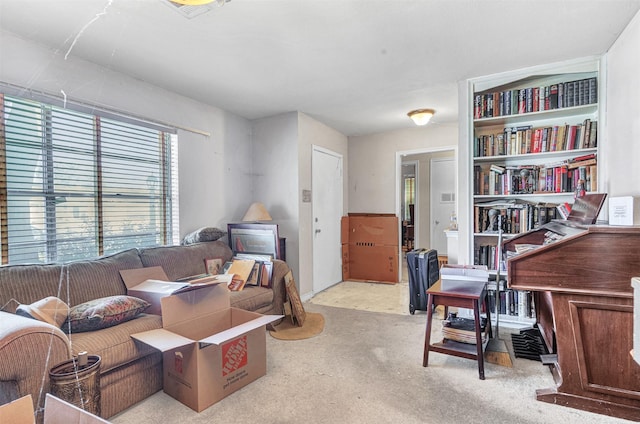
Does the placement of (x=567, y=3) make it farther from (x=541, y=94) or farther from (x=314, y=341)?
(x=314, y=341)

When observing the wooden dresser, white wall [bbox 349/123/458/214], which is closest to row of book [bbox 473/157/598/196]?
the wooden dresser

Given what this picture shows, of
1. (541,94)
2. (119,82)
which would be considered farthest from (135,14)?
(541,94)

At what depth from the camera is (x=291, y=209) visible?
3812 mm

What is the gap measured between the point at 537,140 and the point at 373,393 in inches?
100.0

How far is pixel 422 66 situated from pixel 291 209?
2.03 metres

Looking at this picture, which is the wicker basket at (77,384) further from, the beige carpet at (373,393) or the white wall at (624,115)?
the white wall at (624,115)

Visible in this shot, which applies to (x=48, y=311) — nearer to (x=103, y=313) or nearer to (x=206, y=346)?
(x=103, y=313)

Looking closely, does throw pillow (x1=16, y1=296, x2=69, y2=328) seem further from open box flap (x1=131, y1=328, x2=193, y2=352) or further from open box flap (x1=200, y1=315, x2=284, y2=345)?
open box flap (x1=200, y1=315, x2=284, y2=345)

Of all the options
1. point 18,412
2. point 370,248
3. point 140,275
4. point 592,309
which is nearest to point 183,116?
point 140,275

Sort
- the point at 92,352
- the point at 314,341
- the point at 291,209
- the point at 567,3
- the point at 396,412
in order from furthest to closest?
the point at 291,209 → the point at 314,341 → the point at 567,3 → the point at 396,412 → the point at 92,352

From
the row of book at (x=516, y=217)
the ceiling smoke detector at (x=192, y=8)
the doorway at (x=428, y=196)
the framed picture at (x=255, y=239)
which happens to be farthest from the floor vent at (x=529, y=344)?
the doorway at (x=428, y=196)

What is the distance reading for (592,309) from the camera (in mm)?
1658

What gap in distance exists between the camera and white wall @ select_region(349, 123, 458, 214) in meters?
4.65

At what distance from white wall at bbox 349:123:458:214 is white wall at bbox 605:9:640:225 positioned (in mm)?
2202
